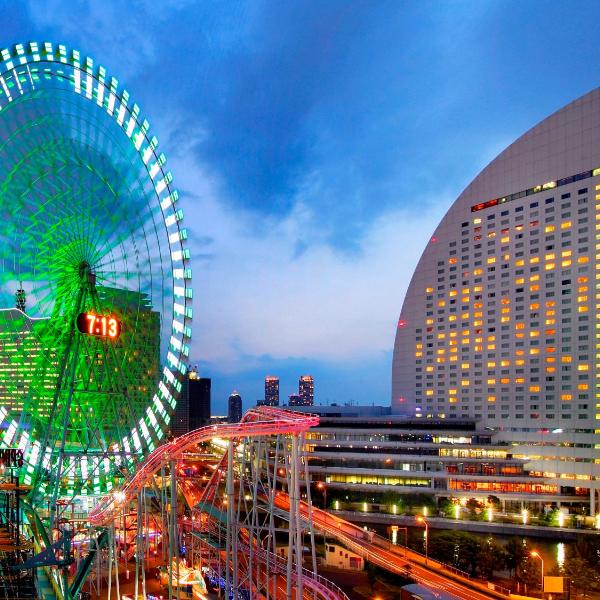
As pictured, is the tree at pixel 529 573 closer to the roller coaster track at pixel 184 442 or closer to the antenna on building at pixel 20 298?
the roller coaster track at pixel 184 442

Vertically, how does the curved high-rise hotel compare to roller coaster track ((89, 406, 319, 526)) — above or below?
above

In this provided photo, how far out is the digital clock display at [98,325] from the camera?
111ft

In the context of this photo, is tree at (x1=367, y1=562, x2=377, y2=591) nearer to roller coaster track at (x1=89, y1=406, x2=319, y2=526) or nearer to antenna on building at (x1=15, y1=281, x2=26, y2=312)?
roller coaster track at (x1=89, y1=406, x2=319, y2=526)

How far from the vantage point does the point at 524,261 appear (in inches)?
3733

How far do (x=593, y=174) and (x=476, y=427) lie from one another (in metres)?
39.2

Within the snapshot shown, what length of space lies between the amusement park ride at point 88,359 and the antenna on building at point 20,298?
0.37 ft

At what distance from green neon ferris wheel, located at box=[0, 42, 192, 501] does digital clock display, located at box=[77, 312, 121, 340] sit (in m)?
0.07

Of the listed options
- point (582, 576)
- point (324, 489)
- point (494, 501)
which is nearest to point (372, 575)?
point (582, 576)

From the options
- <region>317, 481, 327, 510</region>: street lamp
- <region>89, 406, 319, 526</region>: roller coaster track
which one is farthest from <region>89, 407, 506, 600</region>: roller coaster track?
<region>317, 481, 327, 510</region>: street lamp

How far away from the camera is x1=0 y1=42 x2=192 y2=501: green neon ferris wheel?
3316 cm

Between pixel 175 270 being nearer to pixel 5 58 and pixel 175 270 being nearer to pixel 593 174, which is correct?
pixel 5 58

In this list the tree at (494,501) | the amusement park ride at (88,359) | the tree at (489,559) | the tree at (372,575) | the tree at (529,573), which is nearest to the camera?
the amusement park ride at (88,359)

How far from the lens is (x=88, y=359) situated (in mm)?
37812

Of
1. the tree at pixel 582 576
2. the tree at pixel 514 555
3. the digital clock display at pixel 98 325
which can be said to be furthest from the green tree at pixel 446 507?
the digital clock display at pixel 98 325
